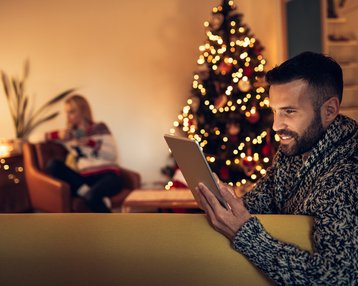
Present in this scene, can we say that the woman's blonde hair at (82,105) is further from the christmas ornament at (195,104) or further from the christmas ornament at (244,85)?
the christmas ornament at (244,85)

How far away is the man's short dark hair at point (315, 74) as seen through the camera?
5.45 feet

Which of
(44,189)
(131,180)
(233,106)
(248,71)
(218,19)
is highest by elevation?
(218,19)

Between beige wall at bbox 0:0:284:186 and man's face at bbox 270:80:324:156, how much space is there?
451cm

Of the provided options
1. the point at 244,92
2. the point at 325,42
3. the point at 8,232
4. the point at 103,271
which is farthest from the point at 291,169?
the point at 325,42

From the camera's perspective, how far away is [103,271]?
1.41 meters

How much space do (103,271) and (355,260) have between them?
23.3 inches

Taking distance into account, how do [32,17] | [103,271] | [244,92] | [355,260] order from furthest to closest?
[32,17], [244,92], [103,271], [355,260]

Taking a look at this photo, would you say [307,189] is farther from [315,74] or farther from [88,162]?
[88,162]

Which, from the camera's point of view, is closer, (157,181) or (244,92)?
(244,92)

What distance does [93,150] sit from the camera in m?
5.39

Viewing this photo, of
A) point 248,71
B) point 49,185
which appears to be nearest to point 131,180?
point 49,185

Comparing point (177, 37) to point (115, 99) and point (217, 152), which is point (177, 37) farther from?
point (217, 152)

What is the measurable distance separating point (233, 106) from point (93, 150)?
1.37m

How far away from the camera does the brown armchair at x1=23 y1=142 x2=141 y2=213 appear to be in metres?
4.98
